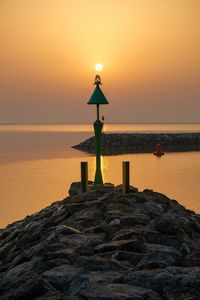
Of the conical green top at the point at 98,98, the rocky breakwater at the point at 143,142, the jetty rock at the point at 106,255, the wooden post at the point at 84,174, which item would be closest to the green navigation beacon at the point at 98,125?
the conical green top at the point at 98,98

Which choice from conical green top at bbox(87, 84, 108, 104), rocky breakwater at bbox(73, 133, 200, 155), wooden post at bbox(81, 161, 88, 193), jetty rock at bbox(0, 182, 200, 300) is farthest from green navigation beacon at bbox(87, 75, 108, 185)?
rocky breakwater at bbox(73, 133, 200, 155)

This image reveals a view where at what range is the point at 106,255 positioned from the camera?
691 centimetres

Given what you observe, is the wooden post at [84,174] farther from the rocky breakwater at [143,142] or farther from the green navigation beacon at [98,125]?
the rocky breakwater at [143,142]

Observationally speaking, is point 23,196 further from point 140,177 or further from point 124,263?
point 124,263

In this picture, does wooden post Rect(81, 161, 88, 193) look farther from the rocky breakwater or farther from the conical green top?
the rocky breakwater

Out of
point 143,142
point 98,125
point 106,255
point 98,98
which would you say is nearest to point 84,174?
point 98,125

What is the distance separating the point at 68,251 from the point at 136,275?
4.42 feet

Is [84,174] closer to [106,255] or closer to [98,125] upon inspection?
[98,125]

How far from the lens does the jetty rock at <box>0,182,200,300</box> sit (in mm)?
5867

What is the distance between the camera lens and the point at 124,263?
21.5ft

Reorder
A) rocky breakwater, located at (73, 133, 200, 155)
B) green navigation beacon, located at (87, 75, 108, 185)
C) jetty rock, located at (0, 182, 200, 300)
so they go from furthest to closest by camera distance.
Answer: rocky breakwater, located at (73, 133, 200, 155)
green navigation beacon, located at (87, 75, 108, 185)
jetty rock, located at (0, 182, 200, 300)

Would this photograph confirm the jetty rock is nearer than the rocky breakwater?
Yes

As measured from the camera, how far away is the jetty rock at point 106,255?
5.87 meters

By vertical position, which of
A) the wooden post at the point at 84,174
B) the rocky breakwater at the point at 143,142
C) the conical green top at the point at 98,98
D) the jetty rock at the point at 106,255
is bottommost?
the rocky breakwater at the point at 143,142
